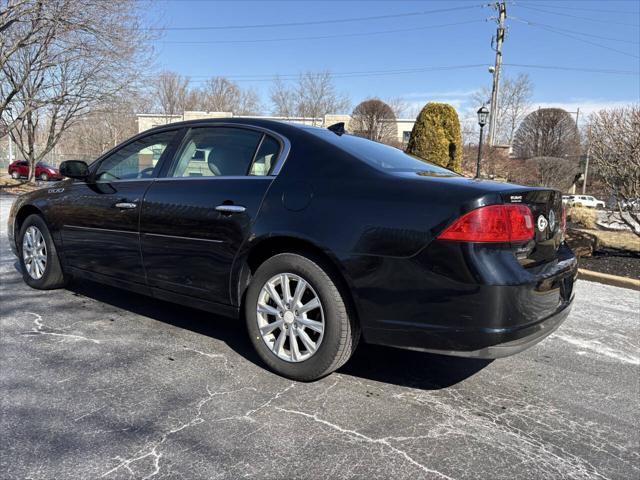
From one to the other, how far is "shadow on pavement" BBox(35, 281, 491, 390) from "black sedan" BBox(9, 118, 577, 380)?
16.9 inches

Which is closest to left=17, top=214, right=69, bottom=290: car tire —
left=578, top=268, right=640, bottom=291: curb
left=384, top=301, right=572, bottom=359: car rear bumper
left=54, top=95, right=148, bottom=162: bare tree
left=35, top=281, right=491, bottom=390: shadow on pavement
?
left=35, top=281, right=491, bottom=390: shadow on pavement

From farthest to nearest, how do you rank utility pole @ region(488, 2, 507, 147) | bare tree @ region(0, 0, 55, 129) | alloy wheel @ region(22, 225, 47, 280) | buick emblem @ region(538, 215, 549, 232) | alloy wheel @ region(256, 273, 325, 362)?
utility pole @ region(488, 2, 507, 147) < bare tree @ region(0, 0, 55, 129) < alloy wheel @ region(22, 225, 47, 280) < alloy wheel @ region(256, 273, 325, 362) < buick emblem @ region(538, 215, 549, 232)

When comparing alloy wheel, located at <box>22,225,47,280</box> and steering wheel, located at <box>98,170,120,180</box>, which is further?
alloy wheel, located at <box>22,225,47,280</box>

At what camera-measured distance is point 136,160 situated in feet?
13.1

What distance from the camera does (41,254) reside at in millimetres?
4668

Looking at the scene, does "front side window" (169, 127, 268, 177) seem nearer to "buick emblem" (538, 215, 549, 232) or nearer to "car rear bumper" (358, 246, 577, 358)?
"car rear bumper" (358, 246, 577, 358)

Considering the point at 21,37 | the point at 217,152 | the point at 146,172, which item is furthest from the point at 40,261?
the point at 21,37

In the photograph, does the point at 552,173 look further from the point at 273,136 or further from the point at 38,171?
the point at 38,171

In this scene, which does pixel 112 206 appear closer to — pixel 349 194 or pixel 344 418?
pixel 349 194

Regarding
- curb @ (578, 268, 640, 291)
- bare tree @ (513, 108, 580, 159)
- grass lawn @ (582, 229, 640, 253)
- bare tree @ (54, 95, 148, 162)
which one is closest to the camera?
curb @ (578, 268, 640, 291)

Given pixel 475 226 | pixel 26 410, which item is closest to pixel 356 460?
→ pixel 475 226

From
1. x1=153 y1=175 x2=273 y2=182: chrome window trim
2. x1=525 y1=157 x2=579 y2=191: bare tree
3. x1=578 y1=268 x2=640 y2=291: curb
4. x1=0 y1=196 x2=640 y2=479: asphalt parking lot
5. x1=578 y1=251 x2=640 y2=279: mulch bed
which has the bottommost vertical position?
x1=0 y1=196 x2=640 y2=479: asphalt parking lot

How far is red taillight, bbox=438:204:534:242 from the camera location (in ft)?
8.00

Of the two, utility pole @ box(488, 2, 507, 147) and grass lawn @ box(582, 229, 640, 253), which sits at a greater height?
utility pole @ box(488, 2, 507, 147)
